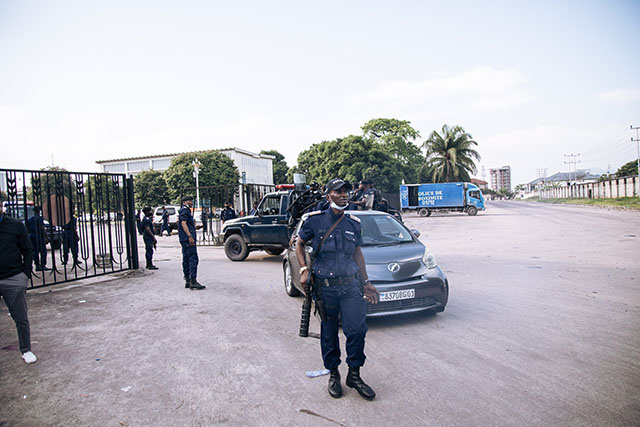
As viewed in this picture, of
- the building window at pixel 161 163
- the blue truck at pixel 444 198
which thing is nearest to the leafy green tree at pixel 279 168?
the building window at pixel 161 163

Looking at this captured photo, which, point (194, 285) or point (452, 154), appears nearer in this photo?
point (194, 285)

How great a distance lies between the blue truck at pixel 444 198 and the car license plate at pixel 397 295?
32.1 meters

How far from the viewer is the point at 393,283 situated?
17.2ft

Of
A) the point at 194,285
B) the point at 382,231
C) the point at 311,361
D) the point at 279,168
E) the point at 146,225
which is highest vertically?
the point at 279,168

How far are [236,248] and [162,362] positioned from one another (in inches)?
310

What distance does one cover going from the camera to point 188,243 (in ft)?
26.6

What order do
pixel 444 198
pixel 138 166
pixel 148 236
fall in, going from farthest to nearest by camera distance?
pixel 138 166
pixel 444 198
pixel 148 236

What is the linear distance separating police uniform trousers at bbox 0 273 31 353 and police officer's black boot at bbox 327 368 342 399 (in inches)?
135

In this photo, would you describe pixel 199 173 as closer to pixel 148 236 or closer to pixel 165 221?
pixel 165 221

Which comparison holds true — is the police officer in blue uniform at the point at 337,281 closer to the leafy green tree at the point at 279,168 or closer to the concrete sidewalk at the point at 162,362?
the concrete sidewalk at the point at 162,362

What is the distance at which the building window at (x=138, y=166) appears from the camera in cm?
7731

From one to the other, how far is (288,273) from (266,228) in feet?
14.7

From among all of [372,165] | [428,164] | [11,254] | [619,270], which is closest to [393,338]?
[11,254]

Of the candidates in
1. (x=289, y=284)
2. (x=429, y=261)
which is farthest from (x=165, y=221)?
(x=429, y=261)
